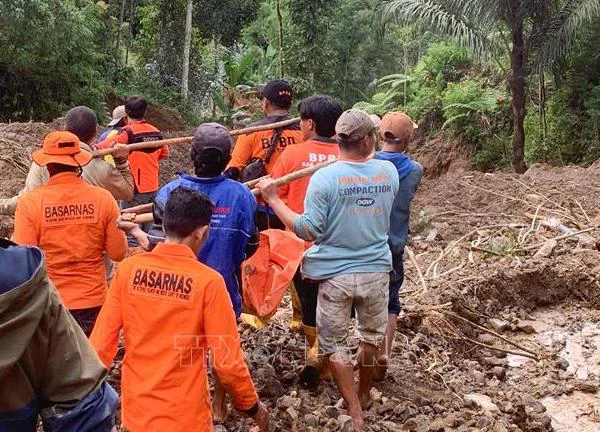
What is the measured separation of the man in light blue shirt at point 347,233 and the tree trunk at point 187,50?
21.1m

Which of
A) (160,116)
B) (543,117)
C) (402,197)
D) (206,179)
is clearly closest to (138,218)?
(206,179)

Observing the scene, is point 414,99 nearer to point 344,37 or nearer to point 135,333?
point 344,37

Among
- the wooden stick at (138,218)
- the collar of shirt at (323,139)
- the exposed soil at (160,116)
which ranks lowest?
the exposed soil at (160,116)

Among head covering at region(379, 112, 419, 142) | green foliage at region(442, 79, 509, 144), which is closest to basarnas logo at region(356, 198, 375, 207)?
head covering at region(379, 112, 419, 142)

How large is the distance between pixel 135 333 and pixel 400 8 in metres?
17.3

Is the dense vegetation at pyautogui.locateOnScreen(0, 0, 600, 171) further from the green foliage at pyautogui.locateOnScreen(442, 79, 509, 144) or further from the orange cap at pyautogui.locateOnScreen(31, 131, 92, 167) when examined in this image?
the orange cap at pyautogui.locateOnScreen(31, 131, 92, 167)

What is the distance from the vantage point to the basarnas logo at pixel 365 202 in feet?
13.4

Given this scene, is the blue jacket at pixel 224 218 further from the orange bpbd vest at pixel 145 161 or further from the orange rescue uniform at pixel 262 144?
the orange bpbd vest at pixel 145 161

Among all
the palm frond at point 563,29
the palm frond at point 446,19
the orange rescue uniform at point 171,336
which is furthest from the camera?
the palm frond at point 446,19

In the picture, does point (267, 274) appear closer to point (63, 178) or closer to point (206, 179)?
point (206, 179)

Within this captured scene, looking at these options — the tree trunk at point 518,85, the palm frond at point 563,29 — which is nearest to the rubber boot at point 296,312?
the tree trunk at point 518,85

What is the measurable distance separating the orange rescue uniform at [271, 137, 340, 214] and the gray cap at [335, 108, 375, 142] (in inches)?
20.5

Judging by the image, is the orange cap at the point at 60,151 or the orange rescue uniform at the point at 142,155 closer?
the orange cap at the point at 60,151

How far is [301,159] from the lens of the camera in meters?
4.57
